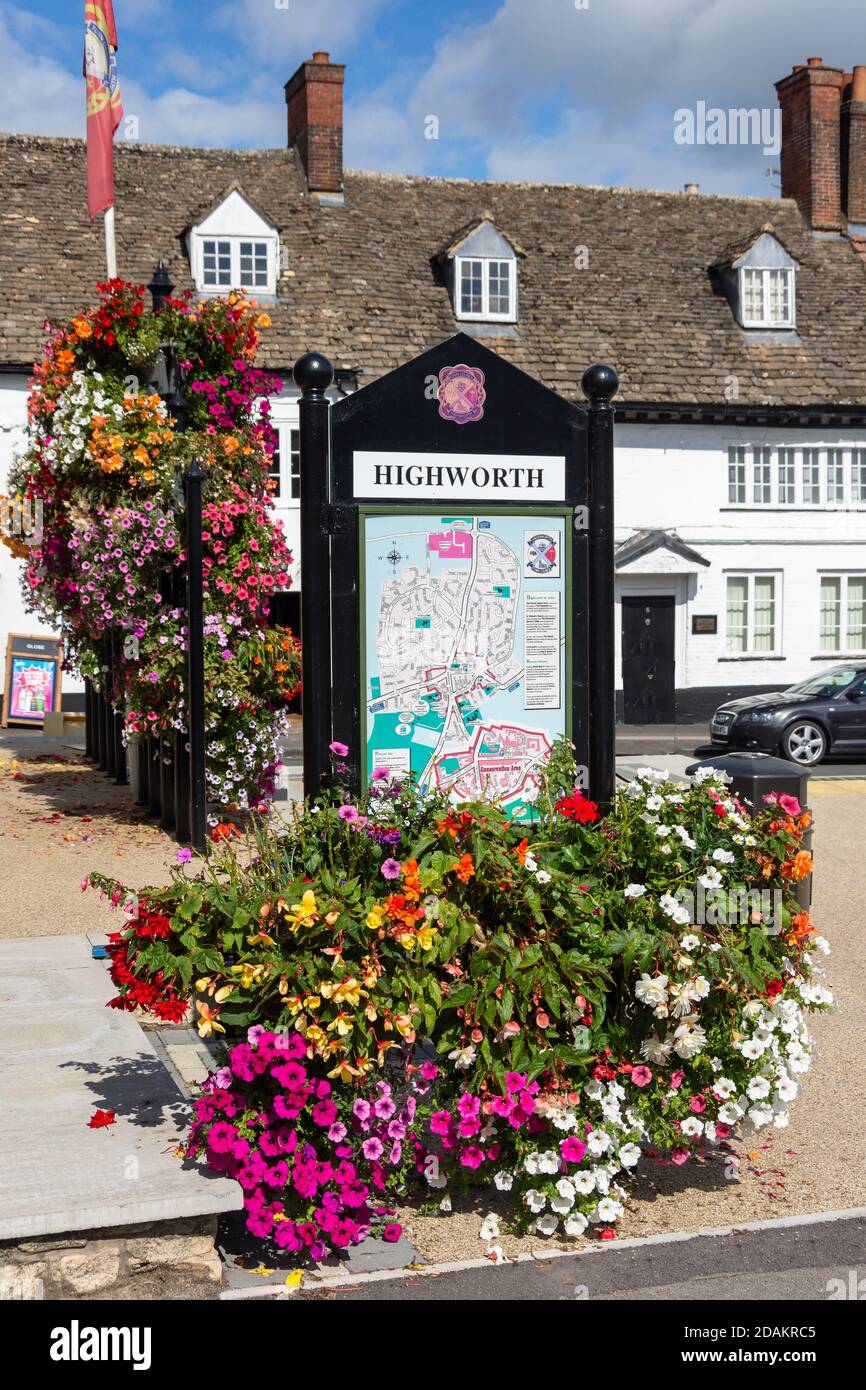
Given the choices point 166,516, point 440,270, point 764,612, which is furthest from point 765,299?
point 166,516

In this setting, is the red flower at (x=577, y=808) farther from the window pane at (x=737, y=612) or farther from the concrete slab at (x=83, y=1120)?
the window pane at (x=737, y=612)

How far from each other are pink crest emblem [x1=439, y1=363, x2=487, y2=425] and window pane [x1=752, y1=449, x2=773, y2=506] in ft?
73.1

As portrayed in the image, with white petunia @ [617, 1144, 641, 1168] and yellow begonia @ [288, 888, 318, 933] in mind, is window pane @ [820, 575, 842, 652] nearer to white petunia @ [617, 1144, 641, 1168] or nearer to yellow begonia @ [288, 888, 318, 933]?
white petunia @ [617, 1144, 641, 1168]

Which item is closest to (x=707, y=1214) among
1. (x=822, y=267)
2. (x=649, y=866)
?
(x=649, y=866)

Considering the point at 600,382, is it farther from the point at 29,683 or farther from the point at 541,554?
the point at 29,683

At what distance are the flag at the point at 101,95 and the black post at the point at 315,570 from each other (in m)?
12.8

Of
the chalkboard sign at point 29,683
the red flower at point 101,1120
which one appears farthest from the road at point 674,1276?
the chalkboard sign at point 29,683

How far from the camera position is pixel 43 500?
11820mm

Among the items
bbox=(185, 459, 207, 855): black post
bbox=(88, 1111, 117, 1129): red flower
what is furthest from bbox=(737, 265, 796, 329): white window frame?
bbox=(88, 1111, 117, 1129): red flower

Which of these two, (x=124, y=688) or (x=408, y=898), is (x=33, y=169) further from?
(x=408, y=898)

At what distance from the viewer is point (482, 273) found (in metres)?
26.6

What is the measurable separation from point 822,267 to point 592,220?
191 inches

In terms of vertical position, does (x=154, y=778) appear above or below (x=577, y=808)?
below

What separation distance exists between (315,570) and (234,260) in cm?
2138
